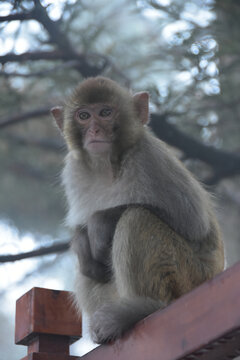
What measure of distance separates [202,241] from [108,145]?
70 centimetres

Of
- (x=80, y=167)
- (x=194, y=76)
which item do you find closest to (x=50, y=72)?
(x=194, y=76)

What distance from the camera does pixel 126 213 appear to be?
8.89 feet

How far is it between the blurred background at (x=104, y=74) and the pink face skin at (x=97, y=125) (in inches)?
28.5

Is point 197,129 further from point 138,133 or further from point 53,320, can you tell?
point 53,320

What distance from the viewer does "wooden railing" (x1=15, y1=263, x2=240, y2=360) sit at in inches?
63.2

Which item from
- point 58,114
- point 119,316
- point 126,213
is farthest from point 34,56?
point 119,316

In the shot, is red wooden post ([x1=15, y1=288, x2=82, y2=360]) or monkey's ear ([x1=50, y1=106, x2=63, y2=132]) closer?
red wooden post ([x1=15, y1=288, x2=82, y2=360])

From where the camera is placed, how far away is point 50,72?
5.70 m

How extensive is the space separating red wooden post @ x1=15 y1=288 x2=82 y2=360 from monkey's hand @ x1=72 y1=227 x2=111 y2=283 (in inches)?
15.1

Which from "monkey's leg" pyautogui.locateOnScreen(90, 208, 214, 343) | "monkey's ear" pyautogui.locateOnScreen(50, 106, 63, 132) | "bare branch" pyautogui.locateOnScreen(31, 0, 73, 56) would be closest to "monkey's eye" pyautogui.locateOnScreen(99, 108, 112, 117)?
"monkey's ear" pyautogui.locateOnScreen(50, 106, 63, 132)

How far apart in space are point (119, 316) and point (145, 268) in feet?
0.98

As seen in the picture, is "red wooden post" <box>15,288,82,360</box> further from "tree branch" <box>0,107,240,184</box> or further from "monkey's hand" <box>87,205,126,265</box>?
"tree branch" <box>0,107,240,184</box>

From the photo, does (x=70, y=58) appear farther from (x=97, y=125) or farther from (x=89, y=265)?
(x=89, y=265)

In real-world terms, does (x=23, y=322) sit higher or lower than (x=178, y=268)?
lower
